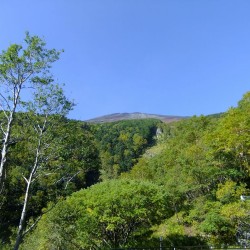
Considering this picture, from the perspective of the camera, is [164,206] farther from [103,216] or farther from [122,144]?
[122,144]

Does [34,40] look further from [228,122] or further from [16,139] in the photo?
[228,122]

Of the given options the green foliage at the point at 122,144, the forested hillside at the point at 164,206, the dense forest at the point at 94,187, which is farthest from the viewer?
the green foliage at the point at 122,144

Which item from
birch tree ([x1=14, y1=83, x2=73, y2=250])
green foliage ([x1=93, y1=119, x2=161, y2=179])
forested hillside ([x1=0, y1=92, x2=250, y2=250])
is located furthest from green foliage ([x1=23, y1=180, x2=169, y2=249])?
green foliage ([x1=93, y1=119, x2=161, y2=179])

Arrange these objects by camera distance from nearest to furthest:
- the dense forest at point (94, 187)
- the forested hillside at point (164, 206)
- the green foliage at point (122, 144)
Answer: the dense forest at point (94, 187) → the forested hillside at point (164, 206) → the green foliage at point (122, 144)

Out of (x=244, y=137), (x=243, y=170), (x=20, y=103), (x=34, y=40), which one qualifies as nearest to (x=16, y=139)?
(x=20, y=103)

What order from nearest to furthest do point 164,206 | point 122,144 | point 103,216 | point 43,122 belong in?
1. point 43,122
2. point 103,216
3. point 164,206
4. point 122,144

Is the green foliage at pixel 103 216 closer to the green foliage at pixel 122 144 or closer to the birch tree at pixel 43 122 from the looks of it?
the birch tree at pixel 43 122

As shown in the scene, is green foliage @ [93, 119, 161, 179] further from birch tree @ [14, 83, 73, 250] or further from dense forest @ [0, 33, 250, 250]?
birch tree @ [14, 83, 73, 250]

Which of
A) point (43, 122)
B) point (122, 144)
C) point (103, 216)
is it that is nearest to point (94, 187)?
point (103, 216)

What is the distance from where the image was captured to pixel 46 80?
15.4 m

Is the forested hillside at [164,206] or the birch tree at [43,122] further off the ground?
the birch tree at [43,122]

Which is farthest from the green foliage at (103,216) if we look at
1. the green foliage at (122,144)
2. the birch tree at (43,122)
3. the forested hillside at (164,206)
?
the green foliage at (122,144)

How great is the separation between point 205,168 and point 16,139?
2646 cm

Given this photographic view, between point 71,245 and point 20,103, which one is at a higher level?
point 20,103
